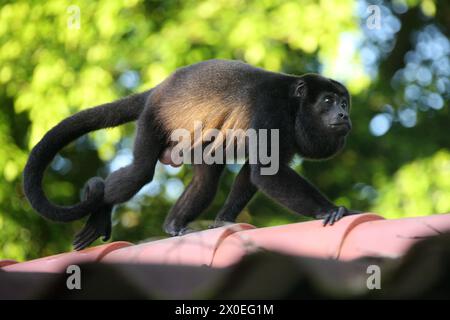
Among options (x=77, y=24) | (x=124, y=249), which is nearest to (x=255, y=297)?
(x=124, y=249)

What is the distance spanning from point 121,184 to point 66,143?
1.20 feet

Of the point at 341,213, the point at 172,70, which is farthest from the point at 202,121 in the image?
the point at 172,70

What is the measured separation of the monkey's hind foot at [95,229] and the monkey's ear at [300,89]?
879 mm

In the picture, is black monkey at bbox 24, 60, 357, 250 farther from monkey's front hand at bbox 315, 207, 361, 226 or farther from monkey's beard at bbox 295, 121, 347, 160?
monkey's front hand at bbox 315, 207, 361, 226

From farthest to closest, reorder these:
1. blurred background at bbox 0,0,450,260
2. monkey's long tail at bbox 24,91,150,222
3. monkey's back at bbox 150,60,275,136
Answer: blurred background at bbox 0,0,450,260 < monkey's back at bbox 150,60,275,136 < monkey's long tail at bbox 24,91,150,222

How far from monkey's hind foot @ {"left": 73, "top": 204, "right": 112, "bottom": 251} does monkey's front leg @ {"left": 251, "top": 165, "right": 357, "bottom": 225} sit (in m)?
0.64

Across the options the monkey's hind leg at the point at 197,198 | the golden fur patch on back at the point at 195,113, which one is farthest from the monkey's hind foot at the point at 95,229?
the golden fur patch on back at the point at 195,113

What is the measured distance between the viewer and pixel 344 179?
739cm

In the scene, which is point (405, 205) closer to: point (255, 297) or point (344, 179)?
point (344, 179)

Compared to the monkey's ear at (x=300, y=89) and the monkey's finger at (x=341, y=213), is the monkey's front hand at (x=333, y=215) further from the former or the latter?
the monkey's ear at (x=300, y=89)

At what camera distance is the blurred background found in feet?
18.4

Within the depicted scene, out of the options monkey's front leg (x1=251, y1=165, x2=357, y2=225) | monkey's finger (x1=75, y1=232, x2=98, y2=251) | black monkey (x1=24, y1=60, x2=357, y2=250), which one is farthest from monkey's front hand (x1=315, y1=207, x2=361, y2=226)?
monkey's finger (x1=75, y1=232, x2=98, y2=251)

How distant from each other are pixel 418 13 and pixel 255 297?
21.8ft

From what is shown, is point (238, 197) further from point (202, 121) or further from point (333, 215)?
point (333, 215)
